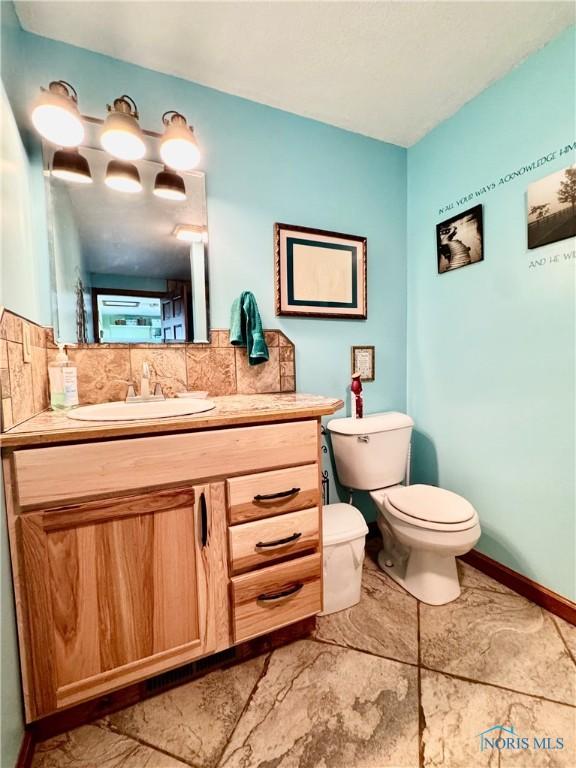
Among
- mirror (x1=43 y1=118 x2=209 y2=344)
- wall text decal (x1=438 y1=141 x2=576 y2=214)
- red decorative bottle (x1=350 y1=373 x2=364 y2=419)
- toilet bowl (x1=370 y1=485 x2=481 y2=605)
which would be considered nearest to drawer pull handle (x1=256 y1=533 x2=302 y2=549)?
toilet bowl (x1=370 y1=485 x2=481 y2=605)

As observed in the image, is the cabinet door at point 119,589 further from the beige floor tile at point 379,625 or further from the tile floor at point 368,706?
the beige floor tile at point 379,625

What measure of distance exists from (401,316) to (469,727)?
67.6 inches

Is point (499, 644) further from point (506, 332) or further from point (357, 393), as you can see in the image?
point (506, 332)

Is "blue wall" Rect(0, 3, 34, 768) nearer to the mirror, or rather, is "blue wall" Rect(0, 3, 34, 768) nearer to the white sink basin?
the mirror

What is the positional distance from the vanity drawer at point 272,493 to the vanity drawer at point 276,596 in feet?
0.63

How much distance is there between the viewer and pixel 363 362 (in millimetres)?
1794

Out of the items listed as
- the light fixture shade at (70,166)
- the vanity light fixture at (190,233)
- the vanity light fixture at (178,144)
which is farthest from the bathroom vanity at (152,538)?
the vanity light fixture at (178,144)

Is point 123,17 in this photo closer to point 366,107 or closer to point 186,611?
point 366,107

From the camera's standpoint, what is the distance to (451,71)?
1341 mm

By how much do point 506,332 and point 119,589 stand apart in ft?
5.68

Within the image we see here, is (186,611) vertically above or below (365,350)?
below

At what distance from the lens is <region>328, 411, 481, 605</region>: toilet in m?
1.25

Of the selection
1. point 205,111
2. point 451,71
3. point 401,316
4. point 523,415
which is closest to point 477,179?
point 451,71

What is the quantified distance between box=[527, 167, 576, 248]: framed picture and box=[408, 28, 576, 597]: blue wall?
0.04m
